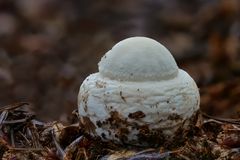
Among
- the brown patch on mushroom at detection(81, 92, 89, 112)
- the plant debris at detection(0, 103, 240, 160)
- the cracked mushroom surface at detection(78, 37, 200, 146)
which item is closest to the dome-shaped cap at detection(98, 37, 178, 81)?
the cracked mushroom surface at detection(78, 37, 200, 146)

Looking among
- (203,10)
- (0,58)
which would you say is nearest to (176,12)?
(203,10)

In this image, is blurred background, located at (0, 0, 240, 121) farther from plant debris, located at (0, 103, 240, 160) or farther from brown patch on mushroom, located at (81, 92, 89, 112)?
brown patch on mushroom, located at (81, 92, 89, 112)

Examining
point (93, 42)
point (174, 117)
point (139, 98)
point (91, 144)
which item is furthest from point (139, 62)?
point (93, 42)

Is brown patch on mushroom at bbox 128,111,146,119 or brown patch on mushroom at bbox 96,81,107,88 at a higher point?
brown patch on mushroom at bbox 96,81,107,88

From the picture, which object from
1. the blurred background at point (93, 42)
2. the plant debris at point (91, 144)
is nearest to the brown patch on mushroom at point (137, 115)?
the plant debris at point (91, 144)

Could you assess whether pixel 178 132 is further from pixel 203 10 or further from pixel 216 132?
pixel 203 10

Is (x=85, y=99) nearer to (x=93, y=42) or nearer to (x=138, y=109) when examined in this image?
(x=138, y=109)
